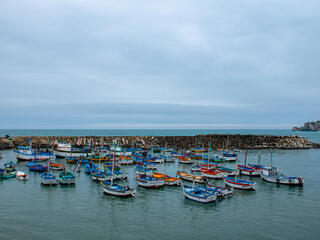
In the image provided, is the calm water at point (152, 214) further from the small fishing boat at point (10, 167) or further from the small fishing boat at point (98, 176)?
the small fishing boat at point (10, 167)

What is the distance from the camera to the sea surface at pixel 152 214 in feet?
101

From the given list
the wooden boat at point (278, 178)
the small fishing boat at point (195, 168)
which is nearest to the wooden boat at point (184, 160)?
the small fishing boat at point (195, 168)

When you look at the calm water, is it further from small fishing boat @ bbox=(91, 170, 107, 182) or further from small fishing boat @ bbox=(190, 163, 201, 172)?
small fishing boat @ bbox=(190, 163, 201, 172)

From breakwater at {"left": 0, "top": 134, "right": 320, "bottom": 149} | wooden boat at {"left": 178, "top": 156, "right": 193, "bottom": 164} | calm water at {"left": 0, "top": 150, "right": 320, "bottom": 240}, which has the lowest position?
calm water at {"left": 0, "top": 150, "right": 320, "bottom": 240}

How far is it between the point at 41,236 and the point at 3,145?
10054 cm

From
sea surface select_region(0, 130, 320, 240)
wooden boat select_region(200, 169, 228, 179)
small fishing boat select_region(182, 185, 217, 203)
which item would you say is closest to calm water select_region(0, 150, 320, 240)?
sea surface select_region(0, 130, 320, 240)

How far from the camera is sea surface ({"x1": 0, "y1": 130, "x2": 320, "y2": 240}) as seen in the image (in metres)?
30.8

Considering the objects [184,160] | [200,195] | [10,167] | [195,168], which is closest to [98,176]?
[200,195]

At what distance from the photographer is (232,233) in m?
31.0

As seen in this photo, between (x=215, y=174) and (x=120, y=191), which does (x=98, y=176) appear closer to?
(x=120, y=191)

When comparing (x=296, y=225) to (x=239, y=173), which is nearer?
(x=296, y=225)

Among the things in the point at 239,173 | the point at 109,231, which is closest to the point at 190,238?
the point at 109,231

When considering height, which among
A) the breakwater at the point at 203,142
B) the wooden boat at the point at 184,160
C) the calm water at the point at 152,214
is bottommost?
the calm water at the point at 152,214

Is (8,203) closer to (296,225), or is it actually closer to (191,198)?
(191,198)
